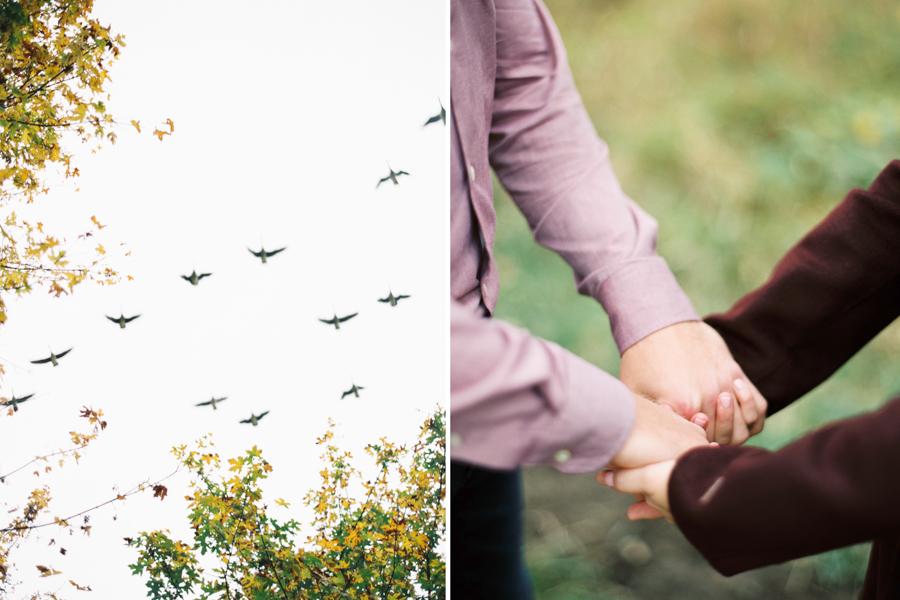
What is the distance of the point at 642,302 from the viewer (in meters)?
0.74

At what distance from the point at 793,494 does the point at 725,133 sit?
4.61 feet

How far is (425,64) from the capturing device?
0.74 m

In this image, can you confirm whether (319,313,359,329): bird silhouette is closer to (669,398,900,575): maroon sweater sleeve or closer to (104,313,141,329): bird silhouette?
(104,313,141,329): bird silhouette

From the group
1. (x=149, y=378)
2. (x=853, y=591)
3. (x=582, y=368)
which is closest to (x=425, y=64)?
(x=582, y=368)

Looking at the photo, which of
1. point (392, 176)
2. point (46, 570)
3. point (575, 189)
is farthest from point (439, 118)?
point (46, 570)

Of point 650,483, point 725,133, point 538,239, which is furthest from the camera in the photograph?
point 725,133

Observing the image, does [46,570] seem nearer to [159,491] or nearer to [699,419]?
[159,491]

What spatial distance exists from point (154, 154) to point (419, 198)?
351 mm

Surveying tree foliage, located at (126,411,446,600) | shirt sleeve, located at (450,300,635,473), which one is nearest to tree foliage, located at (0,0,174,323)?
tree foliage, located at (126,411,446,600)

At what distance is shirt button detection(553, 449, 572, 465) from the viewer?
1.76 ft

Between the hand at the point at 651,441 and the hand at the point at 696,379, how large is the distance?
0.36 feet

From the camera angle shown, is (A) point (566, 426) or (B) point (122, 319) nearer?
(A) point (566, 426)

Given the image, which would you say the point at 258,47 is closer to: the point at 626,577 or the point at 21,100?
the point at 21,100

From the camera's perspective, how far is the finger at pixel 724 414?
723mm
